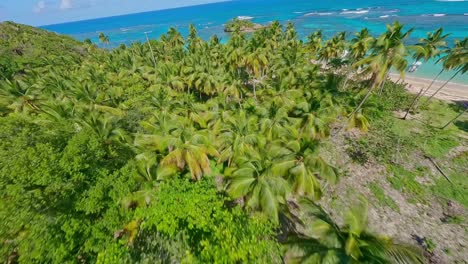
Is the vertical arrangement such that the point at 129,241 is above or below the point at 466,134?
above

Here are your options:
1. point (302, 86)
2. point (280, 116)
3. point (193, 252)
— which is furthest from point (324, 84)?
point (193, 252)

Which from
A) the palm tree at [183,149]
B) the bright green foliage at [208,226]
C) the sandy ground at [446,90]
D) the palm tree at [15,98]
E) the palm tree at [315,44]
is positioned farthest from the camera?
the palm tree at [315,44]

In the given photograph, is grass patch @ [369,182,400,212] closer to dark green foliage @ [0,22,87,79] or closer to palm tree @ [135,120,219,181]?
palm tree @ [135,120,219,181]

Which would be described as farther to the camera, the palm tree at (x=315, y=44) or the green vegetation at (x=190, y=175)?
the palm tree at (x=315, y=44)

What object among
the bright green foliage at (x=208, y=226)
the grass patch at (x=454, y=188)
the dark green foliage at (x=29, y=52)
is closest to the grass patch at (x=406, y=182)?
the grass patch at (x=454, y=188)

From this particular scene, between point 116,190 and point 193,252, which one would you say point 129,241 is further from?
point 193,252

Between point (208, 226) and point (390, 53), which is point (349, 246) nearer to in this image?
point (208, 226)

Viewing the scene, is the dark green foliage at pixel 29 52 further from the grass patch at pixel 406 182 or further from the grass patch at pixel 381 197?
the grass patch at pixel 406 182
